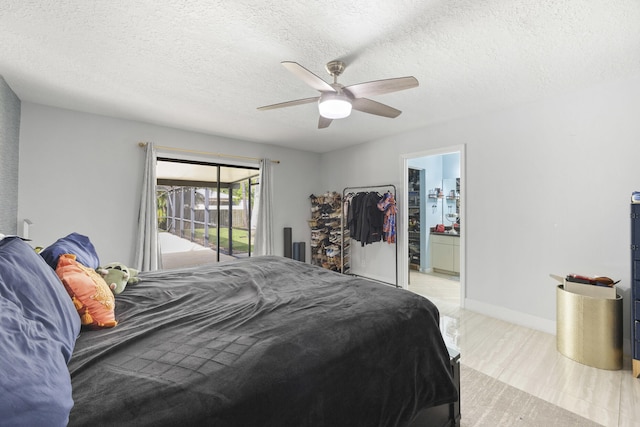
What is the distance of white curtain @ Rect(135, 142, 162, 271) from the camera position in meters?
3.66

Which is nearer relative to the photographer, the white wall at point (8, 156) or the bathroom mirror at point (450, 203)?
the white wall at point (8, 156)

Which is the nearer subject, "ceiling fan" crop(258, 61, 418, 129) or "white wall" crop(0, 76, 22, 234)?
"ceiling fan" crop(258, 61, 418, 129)

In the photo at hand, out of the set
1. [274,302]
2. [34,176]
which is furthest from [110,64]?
[274,302]

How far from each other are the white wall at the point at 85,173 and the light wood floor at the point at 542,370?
4.03 metres

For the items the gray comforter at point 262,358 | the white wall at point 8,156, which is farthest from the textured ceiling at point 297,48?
the gray comforter at point 262,358

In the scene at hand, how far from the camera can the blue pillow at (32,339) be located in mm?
607

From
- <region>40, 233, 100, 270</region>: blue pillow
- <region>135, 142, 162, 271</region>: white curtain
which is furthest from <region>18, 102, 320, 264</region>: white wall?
<region>40, 233, 100, 270</region>: blue pillow

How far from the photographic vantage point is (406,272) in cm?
432

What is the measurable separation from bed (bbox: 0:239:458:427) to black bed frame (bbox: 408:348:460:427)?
3.2 inches

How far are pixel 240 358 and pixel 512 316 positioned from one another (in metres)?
3.28

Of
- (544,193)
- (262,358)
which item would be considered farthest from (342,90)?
(544,193)

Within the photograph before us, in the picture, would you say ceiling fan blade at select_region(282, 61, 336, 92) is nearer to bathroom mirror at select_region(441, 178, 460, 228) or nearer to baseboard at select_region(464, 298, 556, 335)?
baseboard at select_region(464, 298, 556, 335)

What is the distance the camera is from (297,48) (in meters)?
2.04

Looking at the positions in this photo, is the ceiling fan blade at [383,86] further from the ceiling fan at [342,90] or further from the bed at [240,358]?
the bed at [240,358]
